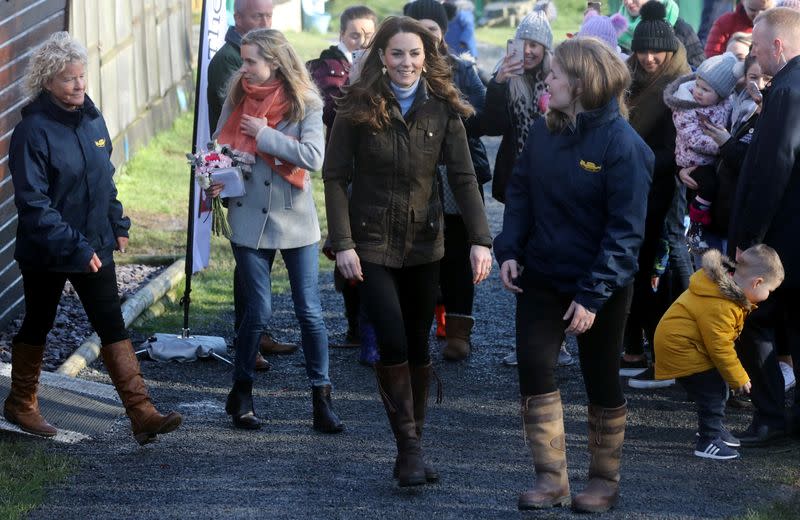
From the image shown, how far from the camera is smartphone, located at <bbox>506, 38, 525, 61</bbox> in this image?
23.7 ft

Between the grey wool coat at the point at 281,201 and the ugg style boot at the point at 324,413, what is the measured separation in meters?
0.74

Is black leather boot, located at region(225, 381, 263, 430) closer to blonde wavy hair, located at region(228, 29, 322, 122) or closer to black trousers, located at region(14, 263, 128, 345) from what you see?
black trousers, located at region(14, 263, 128, 345)

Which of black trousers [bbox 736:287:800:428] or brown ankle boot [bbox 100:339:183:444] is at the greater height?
black trousers [bbox 736:287:800:428]

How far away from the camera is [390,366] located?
5.51 meters

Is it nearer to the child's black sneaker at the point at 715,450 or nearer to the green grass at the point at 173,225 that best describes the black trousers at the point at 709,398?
the child's black sneaker at the point at 715,450

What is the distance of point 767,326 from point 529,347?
1.75 m

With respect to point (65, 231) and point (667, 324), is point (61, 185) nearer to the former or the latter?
point (65, 231)

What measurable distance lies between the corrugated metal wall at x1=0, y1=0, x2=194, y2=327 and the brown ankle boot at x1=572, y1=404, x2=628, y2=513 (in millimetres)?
4331

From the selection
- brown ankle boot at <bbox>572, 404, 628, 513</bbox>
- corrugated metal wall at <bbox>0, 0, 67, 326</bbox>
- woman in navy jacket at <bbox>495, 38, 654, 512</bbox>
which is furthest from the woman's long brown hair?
corrugated metal wall at <bbox>0, 0, 67, 326</bbox>

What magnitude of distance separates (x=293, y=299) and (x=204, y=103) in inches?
83.6

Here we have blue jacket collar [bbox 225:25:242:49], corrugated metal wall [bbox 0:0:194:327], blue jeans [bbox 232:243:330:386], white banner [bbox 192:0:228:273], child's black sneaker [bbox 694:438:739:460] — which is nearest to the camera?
child's black sneaker [bbox 694:438:739:460]

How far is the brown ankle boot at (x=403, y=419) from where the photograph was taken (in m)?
5.48

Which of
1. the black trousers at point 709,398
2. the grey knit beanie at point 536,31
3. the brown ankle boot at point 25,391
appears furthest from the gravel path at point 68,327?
the black trousers at point 709,398

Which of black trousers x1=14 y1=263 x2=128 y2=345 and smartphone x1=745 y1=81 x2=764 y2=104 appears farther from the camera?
smartphone x1=745 y1=81 x2=764 y2=104
